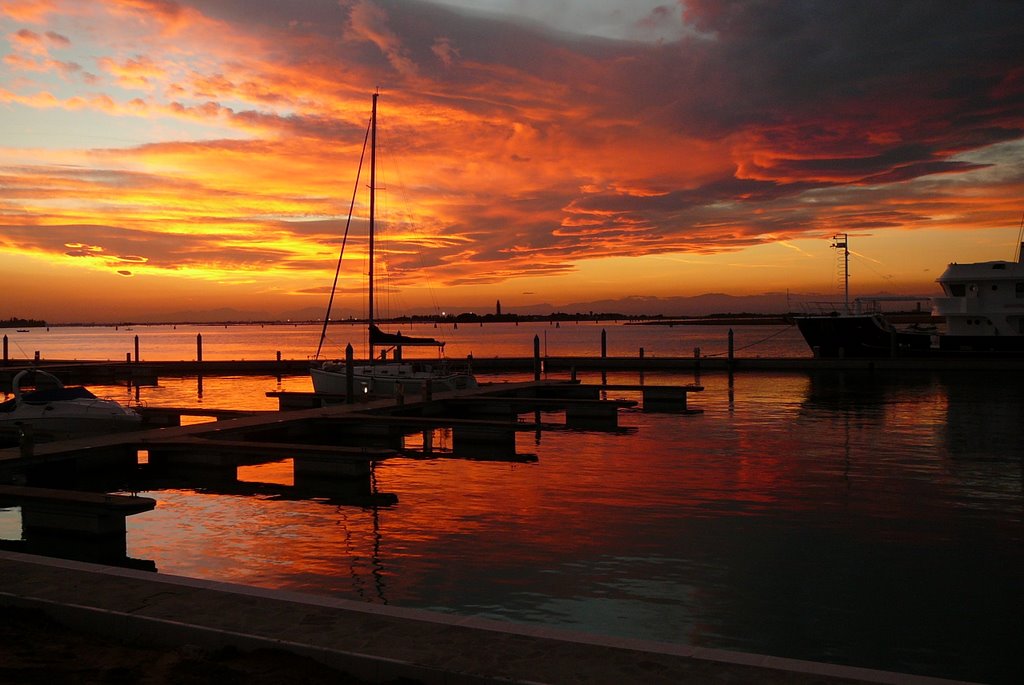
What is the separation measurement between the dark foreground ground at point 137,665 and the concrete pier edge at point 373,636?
0.41 feet

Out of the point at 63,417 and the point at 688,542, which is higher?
the point at 63,417

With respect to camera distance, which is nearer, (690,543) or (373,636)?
(373,636)

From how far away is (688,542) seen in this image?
1227cm

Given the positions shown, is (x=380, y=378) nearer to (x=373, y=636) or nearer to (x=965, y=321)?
(x=373, y=636)

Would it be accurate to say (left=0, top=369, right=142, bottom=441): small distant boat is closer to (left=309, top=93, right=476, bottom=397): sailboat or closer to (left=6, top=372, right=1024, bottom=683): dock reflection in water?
(left=6, top=372, right=1024, bottom=683): dock reflection in water

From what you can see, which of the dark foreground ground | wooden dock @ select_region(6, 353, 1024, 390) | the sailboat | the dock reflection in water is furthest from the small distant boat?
wooden dock @ select_region(6, 353, 1024, 390)

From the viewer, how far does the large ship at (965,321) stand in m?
48.4

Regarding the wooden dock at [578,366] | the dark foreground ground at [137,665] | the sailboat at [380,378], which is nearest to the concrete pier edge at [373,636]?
the dark foreground ground at [137,665]

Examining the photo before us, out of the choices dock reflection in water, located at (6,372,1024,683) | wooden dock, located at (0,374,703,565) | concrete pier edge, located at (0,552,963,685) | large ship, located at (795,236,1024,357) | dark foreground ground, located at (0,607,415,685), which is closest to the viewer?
concrete pier edge, located at (0,552,963,685)

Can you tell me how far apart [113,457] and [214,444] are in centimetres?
218

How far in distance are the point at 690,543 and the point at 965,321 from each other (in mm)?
45569

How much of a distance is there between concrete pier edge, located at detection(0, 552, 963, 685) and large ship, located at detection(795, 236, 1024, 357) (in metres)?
49.4

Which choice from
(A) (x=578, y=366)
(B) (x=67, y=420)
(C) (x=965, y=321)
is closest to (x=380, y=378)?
(B) (x=67, y=420)

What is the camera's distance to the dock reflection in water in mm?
8906
